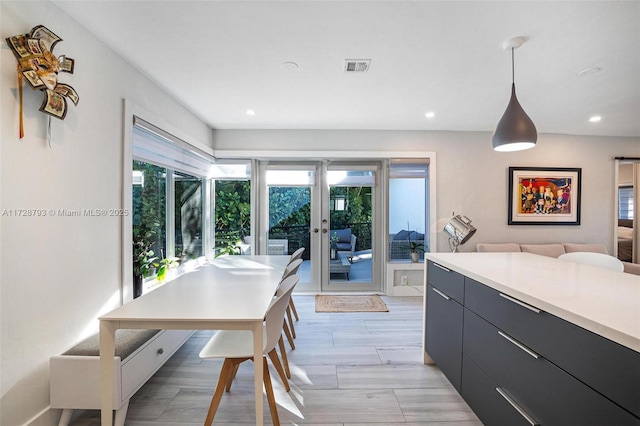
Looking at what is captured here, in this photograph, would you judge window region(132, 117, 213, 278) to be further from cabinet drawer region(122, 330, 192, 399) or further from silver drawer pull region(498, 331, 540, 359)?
silver drawer pull region(498, 331, 540, 359)

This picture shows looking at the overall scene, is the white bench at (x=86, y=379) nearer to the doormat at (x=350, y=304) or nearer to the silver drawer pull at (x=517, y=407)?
the silver drawer pull at (x=517, y=407)

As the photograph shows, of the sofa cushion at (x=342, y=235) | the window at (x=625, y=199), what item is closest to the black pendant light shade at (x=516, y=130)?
the sofa cushion at (x=342, y=235)

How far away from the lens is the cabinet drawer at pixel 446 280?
5.43ft

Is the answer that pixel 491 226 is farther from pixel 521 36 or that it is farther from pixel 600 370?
pixel 600 370

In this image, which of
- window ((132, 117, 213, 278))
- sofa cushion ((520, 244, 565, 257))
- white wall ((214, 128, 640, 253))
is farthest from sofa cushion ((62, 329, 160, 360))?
sofa cushion ((520, 244, 565, 257))

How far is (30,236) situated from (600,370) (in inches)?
96.3

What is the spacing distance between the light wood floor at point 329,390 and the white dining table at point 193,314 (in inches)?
17.0

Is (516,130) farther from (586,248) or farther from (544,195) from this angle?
(586,248)

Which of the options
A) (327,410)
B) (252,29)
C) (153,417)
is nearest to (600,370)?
(327,410)

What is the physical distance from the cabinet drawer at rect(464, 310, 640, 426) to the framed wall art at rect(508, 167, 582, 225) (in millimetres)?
3243

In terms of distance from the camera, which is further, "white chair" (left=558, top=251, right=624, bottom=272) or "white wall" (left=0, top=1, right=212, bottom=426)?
"white chair" (left=558, top=251, right=624, bottom=272)

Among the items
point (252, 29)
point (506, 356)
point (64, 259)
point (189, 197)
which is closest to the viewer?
point (506, 356)

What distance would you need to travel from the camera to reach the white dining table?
129cm

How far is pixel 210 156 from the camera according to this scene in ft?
12.2
